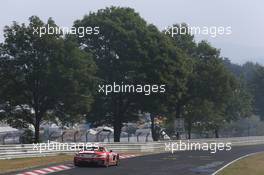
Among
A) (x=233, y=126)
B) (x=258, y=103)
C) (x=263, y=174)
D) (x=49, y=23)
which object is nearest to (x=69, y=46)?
(x=49, y=23)

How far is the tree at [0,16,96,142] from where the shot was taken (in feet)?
153

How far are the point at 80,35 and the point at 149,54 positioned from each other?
7374 mm

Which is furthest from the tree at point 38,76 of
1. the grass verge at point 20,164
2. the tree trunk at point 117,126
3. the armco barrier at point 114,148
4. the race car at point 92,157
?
the race car at point 92,157

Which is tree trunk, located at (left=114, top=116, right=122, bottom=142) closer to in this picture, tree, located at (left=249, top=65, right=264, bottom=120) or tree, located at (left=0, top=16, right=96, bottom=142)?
tree, located at (left=0, top=16, right=96, bottom=142)

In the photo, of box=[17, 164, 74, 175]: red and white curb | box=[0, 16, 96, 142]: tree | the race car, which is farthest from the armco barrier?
the race car

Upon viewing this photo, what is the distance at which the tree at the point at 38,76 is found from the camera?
153ft

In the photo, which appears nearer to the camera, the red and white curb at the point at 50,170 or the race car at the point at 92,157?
the red and white curb at the point at 50,170

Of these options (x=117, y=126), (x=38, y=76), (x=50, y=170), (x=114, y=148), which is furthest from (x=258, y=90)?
(x=50, y=170)

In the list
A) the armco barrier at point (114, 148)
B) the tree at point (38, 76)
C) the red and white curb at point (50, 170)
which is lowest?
the red and white curb at point (50, 170)

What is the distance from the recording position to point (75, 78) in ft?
156

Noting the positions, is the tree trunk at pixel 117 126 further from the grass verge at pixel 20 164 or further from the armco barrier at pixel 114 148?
the grass verge at pixel 20 164

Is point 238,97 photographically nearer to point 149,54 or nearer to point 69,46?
point 149,54

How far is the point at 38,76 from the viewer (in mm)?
46719

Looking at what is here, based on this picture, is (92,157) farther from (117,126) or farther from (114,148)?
(117,126)
